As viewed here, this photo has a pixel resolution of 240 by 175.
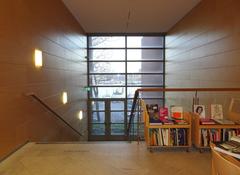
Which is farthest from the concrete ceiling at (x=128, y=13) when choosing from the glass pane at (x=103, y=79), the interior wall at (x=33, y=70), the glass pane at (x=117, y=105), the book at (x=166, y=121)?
the book at (x=166, y=121)

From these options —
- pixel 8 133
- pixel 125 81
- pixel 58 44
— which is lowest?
pixel 8 133

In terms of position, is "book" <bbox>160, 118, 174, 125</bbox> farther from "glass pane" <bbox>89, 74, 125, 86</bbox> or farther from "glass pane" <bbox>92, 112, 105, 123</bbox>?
"glass pane" <bbox>92, 112, 105, 123</bbox>

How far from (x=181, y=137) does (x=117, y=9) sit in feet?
13.4

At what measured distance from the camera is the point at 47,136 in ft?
15.4

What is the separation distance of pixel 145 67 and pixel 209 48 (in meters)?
4.98

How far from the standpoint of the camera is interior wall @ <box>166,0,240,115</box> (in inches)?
165

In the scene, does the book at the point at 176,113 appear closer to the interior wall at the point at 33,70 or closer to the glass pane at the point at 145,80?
the interior wall at the point at 33,70

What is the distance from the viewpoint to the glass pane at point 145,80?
33.2 feet

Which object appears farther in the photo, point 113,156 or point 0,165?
point 113,156

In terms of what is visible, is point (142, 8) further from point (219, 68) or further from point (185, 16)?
point (219, 68)

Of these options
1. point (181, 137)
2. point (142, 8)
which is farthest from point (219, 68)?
point (142, 8)

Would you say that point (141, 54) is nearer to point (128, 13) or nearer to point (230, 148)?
point (128, 13)

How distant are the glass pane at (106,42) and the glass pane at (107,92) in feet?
5.96

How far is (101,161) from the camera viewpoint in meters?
3.14
